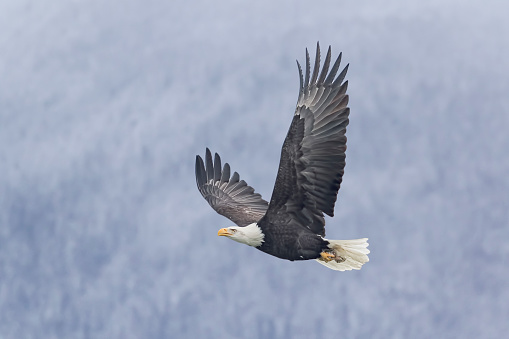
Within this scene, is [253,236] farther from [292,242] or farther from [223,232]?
[292,242]

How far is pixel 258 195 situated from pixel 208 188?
1034 mm

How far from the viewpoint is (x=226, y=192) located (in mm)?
18328

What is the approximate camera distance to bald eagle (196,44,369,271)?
1429cm

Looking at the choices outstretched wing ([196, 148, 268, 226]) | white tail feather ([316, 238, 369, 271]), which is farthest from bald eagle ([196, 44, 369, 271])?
outstretched wing ([196, 148, 268, 226])

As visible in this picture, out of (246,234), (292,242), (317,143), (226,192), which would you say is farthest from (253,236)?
(226,192)

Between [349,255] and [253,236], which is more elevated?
[349,255]

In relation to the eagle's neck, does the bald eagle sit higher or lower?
higher

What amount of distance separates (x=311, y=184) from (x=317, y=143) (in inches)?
26.5

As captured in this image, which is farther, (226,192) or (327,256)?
(226,192)

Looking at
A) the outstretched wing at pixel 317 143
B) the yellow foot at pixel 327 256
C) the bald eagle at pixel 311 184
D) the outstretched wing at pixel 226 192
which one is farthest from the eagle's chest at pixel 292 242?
the outstretched wing at pixel 226 192

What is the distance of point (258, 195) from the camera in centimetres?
1825

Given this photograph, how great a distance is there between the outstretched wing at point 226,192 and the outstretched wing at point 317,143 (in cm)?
272

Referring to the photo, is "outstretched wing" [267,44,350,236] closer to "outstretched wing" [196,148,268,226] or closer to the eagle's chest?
the eagle's chest

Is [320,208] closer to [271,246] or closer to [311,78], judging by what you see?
[271,246]
